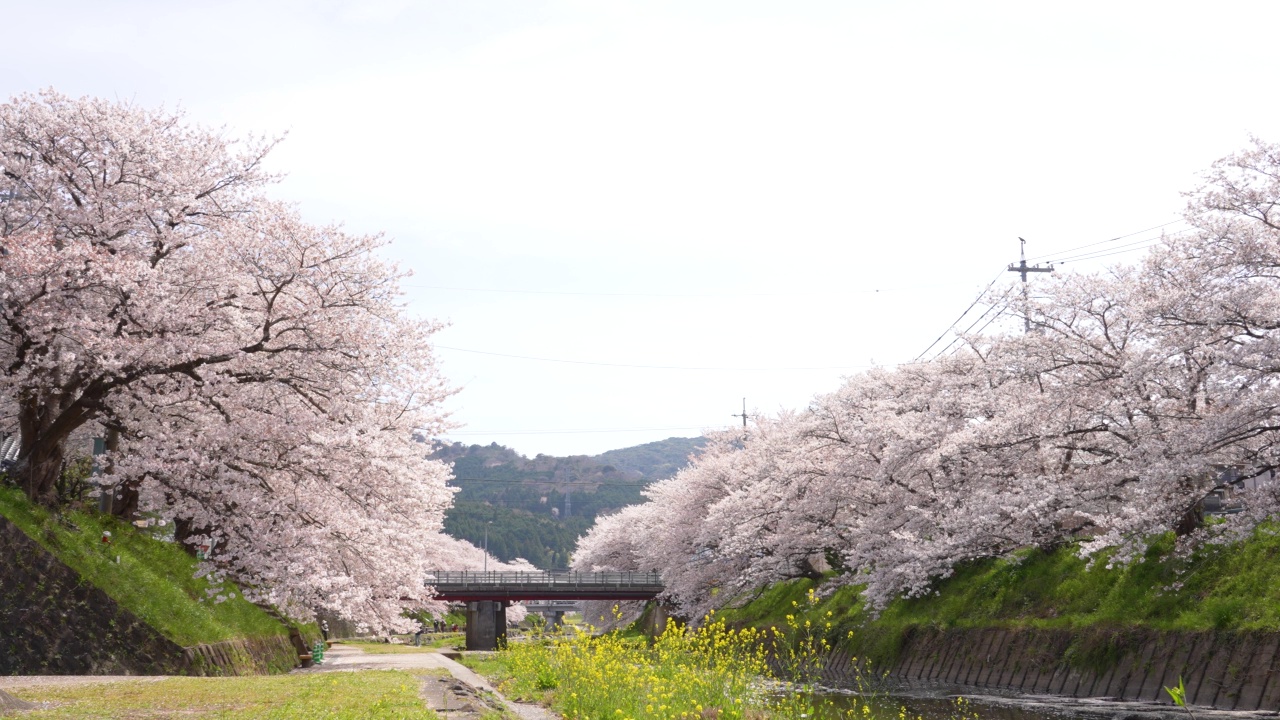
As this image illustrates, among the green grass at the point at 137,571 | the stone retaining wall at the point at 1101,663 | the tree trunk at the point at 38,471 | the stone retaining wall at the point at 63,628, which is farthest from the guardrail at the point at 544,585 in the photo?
the stone retaining wall at the point at 63,628

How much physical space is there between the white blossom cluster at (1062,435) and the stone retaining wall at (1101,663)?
1.95 metres

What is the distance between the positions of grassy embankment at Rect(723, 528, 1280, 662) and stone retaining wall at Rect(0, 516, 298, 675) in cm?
1254

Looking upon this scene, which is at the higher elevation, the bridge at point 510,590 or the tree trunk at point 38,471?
the tree trunk at point 38,471

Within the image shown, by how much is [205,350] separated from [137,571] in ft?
17.6

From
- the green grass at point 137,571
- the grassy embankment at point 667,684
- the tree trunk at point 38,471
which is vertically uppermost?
the tree trunk at point 38,471

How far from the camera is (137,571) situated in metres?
21.2

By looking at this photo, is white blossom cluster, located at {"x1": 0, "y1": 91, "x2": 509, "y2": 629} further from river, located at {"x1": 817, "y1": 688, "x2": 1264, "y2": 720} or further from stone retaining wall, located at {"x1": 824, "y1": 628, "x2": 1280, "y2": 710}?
stone retaining wall, located at {"x1": 824, "y1": 628, "x2": 1280, "y2": 710}

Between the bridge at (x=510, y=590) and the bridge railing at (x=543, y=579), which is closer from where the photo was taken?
the bridge at (x=510, y=590)

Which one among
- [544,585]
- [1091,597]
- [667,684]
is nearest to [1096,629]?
[1091,597]

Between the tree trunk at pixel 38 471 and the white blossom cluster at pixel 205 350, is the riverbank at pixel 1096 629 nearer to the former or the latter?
the white blossom cluster at pixel 205 350

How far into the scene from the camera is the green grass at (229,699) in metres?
11.5

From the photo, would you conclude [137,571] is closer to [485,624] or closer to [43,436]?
[43,436]

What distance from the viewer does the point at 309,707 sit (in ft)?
41.5

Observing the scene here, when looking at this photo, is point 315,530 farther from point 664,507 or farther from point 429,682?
point 664,507
